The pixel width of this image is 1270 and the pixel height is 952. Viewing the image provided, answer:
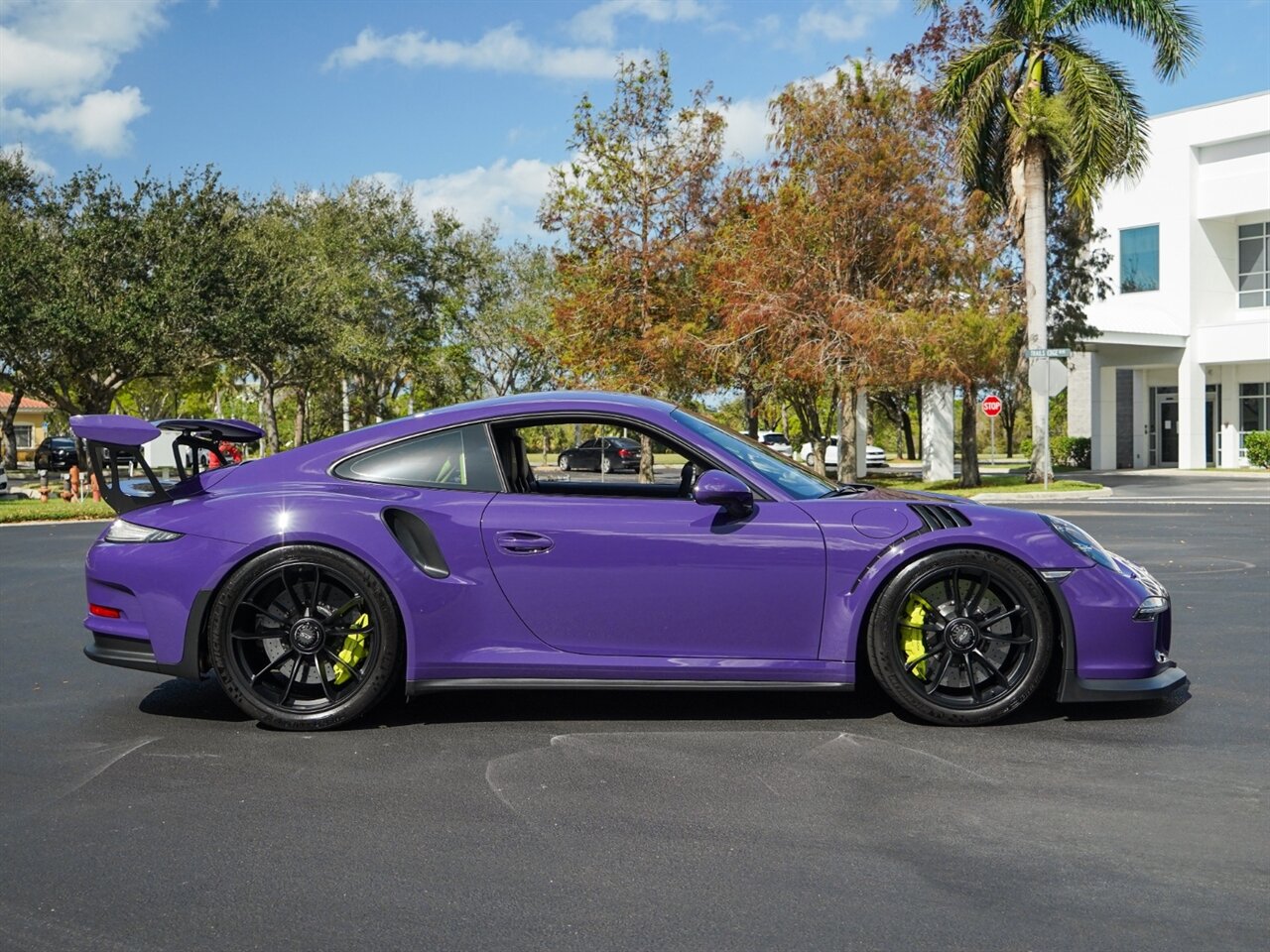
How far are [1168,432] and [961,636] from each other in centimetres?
4257

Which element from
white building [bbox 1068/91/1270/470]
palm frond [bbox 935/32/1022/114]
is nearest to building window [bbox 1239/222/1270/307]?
white building [bbox 1068/91/1270/470]

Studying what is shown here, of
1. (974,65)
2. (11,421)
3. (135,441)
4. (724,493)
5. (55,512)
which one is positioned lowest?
(55,512)

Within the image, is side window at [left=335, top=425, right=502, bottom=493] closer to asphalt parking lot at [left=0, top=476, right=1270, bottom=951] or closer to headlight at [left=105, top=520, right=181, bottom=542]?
headlight at [left=105, top=520, right=181, bottom=542]

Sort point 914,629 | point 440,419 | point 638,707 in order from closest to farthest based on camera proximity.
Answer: point 914,629, point 440,419, point 638,707

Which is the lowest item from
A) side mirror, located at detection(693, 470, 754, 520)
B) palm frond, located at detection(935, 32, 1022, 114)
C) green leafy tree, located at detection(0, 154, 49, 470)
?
side mirror, located at detection(693, 470, 754, 520)

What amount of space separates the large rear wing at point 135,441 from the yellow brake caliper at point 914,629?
299cm

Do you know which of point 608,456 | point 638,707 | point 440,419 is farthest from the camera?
point 608,456

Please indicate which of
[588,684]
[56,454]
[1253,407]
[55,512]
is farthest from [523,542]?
[56,454]

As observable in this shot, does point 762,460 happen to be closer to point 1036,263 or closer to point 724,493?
point 724,493

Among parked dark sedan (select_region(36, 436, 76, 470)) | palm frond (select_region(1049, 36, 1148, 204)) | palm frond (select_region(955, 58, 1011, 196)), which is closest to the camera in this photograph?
palm frond (select_region(1049, 36, 1148, 204))

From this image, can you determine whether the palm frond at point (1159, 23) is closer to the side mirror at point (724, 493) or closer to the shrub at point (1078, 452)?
the shrub at point (1078, 452)

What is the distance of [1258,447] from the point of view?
129ft

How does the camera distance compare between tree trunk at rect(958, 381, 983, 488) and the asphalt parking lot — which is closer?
the asphalt parking lot

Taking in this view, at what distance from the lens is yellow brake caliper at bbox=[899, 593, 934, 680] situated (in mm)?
5145
